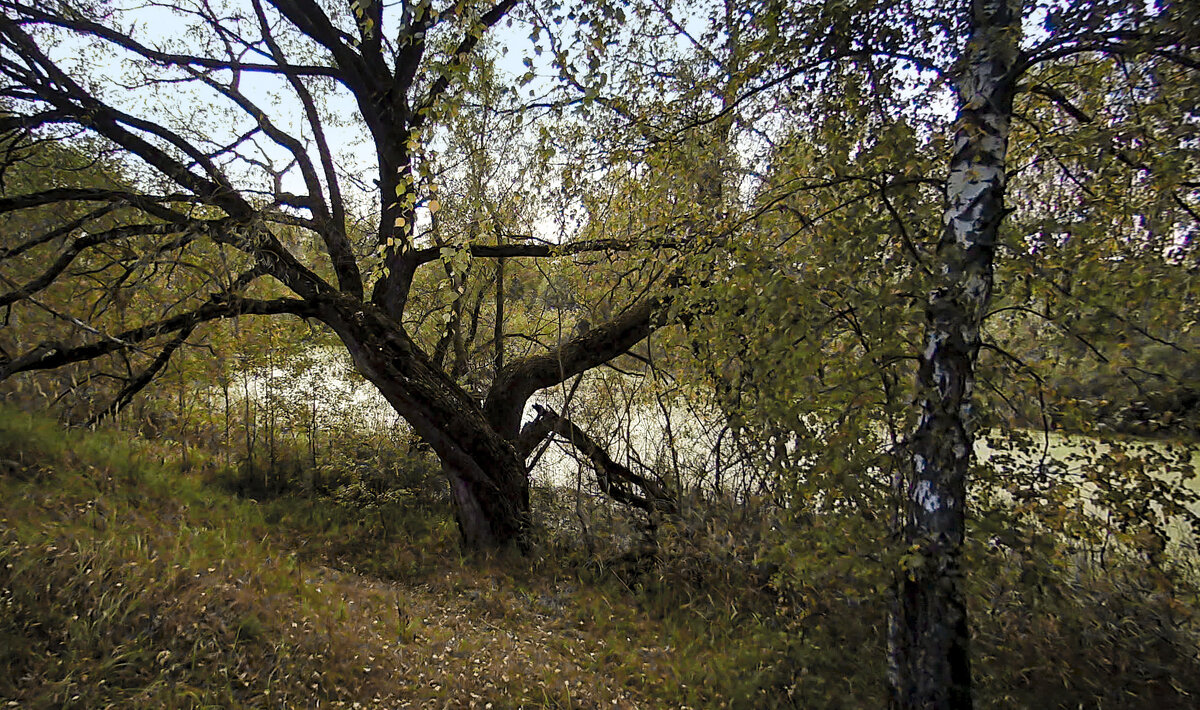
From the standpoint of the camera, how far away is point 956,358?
2299 mm

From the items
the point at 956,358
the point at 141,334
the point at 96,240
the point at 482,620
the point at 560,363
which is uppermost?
the point at 96,240

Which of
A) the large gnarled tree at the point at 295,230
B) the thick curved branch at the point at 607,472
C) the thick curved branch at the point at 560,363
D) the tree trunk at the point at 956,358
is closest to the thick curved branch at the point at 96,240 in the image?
the large gnarled tree at the point at 295,230

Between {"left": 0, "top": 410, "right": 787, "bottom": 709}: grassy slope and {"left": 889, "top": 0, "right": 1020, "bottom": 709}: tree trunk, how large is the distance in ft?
4.56

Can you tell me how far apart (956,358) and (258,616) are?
12.7ft

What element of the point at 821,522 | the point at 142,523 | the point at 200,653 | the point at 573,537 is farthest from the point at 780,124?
the point at 142,523

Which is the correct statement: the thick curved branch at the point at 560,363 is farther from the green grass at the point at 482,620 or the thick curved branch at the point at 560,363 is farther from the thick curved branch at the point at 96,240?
the thick curved branch at the point at 96,240

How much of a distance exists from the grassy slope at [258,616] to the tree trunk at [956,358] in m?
1.39

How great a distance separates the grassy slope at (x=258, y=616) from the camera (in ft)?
9.10

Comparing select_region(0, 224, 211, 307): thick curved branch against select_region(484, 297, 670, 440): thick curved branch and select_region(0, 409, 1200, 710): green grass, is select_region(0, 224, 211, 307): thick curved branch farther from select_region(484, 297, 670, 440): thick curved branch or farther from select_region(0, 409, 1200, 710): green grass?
select_region(484, 297, 670, 440): thick curved branch

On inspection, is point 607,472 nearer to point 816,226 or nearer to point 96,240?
point 816,226

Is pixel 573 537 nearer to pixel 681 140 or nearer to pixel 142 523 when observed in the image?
pixel 142 523

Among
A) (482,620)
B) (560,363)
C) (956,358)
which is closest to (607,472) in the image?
(560,363)

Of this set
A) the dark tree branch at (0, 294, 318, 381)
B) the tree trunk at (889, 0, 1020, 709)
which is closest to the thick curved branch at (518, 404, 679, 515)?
the dark tree branch at (0, 294, 318, 381)

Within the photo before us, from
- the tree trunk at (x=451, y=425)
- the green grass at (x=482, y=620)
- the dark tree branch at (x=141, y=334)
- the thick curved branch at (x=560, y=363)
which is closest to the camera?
the green grass at (x=482, y=620)
